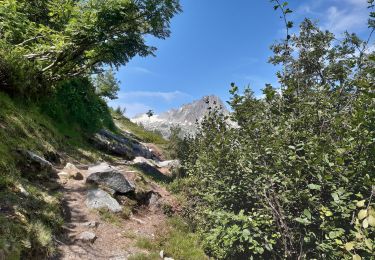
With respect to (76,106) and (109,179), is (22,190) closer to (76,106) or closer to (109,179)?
(109,179)

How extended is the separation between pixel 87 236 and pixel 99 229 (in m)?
0.88

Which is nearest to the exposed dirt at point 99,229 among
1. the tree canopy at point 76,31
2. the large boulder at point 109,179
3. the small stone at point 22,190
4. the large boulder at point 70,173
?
the large boulder at point 70,173

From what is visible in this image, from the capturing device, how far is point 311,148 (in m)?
5.10

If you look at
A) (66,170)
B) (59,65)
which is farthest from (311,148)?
(59,65)

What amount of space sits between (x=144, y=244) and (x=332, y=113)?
22.9 feet

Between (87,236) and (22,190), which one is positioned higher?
(22,190)

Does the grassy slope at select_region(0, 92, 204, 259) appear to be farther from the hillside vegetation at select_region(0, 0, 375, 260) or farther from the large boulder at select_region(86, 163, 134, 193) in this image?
the large boulder at select_region(86, 163, 134, 193)

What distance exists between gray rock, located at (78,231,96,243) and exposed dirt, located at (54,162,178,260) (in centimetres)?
9

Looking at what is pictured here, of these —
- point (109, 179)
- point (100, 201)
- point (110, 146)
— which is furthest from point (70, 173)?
point (110, 146)

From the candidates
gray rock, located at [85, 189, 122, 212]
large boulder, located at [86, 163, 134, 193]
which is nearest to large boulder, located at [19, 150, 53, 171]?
gray rock, located at [85, 189, 122, 212]

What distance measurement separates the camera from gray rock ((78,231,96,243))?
919 centimetres

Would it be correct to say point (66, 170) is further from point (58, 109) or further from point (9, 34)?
point (58, 109)

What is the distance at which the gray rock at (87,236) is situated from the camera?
9.19m

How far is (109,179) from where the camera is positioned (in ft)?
42.7
